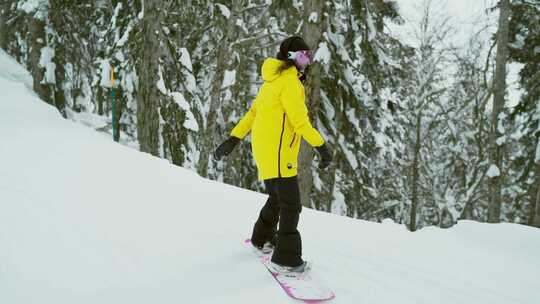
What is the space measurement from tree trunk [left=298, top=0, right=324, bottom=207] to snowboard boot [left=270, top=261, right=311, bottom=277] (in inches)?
188

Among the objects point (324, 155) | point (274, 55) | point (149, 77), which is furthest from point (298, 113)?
point (274, 55)

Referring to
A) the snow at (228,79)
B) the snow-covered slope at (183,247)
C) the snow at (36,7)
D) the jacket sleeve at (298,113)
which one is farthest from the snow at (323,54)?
the snow at (36,7)

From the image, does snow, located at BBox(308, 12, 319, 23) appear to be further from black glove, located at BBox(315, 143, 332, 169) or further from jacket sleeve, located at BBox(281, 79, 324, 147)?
black glove, located at BBox(315, 143, 332, 169)

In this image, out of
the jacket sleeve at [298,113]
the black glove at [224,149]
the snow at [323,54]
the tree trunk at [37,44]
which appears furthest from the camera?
the tree trunk at [37,44]

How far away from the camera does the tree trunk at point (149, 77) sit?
29.7ft

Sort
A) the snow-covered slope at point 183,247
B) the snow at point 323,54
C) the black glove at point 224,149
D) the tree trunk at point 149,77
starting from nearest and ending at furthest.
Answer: the snow-covered slope at point 183,247 → the black glove at point 224,149 → the snow at point 323,54 → the tree trunk at point 149,77

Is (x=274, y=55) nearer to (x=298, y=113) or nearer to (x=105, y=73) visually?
(x=105, y=73)

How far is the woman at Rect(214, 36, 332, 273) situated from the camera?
3.30 metres

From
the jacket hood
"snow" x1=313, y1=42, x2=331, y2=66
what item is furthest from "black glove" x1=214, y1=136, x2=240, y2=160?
"snow" x1=313, y1=42, x2=331, y2=66

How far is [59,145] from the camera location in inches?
291

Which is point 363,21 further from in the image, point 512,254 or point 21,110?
point 21,110

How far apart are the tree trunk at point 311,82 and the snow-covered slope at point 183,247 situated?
226 centimetres

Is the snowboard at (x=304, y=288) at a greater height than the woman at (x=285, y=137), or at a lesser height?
lesser

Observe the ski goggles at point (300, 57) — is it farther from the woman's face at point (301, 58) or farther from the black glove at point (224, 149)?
the black glove at point (224, 149)
